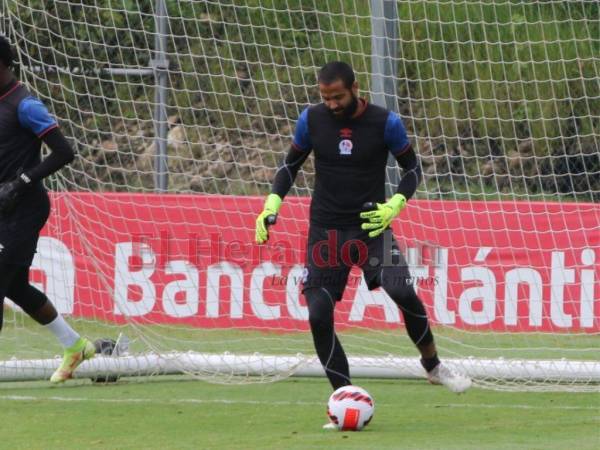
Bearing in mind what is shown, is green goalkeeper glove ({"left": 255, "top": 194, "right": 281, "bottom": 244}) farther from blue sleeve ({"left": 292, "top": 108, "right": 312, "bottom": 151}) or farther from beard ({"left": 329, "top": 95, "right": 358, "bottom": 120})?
beard ({"left": 329, "top": 95, "right": 358, "bottom": 120})

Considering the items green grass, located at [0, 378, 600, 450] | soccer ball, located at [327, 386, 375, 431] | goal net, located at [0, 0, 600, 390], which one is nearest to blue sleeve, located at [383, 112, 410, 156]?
soccer ball, located at [327, 386, 375, 431]

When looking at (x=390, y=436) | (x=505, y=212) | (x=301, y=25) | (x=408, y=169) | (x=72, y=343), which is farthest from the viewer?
(x=505, y=212)

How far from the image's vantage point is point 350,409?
671 centimetres

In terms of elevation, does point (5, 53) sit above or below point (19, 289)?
above

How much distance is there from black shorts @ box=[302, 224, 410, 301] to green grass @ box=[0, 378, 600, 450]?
768 mm

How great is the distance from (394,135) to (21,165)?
2120mm

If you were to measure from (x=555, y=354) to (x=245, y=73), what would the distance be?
10.3 ft

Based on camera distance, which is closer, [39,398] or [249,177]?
[39,398]

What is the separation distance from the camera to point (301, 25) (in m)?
9.76

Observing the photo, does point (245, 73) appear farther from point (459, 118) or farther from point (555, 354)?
point (555, 354)

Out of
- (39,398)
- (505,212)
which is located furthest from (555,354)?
(39,398)

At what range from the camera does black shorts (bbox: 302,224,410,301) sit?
7.08 meters

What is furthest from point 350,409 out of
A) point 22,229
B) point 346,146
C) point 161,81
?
point 161,81

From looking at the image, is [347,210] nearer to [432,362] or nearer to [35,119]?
[432,362]
